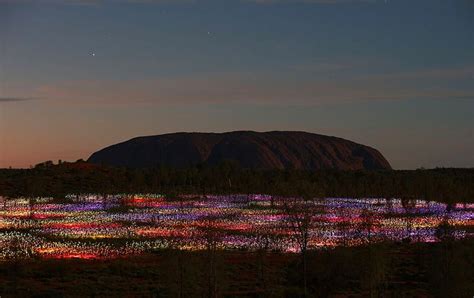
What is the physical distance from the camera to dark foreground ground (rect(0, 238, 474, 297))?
3266 centimetres

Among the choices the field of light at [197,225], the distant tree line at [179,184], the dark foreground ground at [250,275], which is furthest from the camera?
the distant tree line at [179,184]

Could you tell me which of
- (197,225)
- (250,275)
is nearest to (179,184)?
(197,225)

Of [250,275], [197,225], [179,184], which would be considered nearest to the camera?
[250,275]

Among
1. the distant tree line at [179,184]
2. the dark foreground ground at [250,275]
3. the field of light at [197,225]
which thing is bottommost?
the dark foreground ground at [250,275]

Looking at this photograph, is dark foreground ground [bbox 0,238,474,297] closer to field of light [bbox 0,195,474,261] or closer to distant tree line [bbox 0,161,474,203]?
field of light [bbox 0,195,474,261]

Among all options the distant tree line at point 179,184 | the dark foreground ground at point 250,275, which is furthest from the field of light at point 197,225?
the distant tree line at point 179,184

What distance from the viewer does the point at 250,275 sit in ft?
141

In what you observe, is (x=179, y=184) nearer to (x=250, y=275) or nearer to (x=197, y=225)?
(x=197, y=225)

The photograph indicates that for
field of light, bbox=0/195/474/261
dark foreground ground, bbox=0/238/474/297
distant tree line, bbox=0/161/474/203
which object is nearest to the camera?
dark foreground ground, bbox=0/238/474/297

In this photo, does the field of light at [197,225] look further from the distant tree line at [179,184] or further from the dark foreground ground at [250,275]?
the distant tree line at [179,184]

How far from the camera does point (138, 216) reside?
3147 inches

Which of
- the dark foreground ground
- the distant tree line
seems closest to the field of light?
the dark foreground ground

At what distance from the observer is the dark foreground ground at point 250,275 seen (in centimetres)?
3266

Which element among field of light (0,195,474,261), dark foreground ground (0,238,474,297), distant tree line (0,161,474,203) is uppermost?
distant tree line (0,161,474,203)
